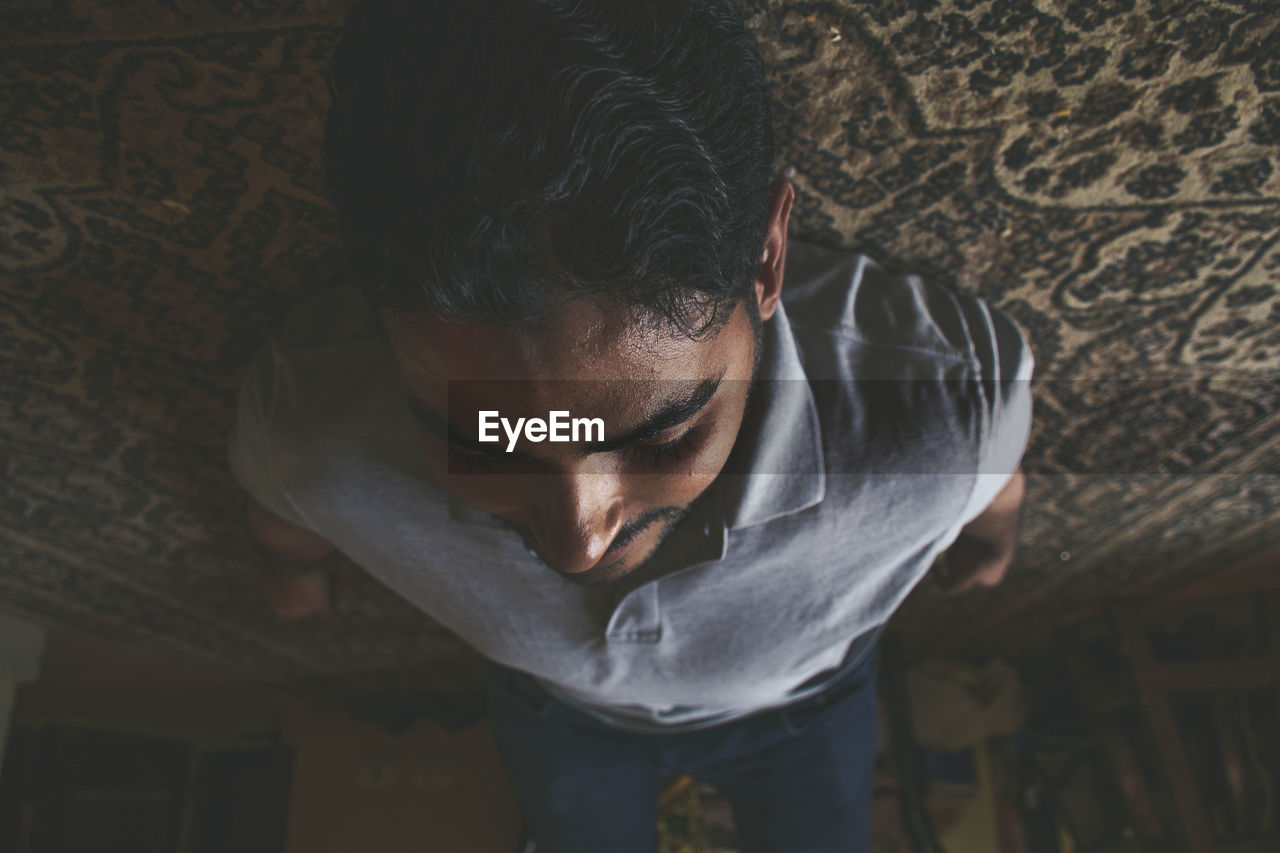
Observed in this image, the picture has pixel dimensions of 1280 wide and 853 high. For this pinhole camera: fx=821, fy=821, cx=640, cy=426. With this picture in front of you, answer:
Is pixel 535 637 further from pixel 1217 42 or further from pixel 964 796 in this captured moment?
pixel 964 796

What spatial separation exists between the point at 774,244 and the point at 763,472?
0.68 ft

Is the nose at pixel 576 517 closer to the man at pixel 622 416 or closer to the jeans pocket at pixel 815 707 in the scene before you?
the man at pixel 622 416

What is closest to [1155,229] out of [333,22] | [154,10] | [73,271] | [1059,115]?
[1059,115]

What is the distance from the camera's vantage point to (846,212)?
73cm

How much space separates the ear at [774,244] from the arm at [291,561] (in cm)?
62

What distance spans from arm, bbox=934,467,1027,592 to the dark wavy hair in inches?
24.3

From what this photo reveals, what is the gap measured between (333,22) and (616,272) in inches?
11.3

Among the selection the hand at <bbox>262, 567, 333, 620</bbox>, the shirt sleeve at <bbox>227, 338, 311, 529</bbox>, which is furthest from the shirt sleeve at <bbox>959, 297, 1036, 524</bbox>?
the hand at <bbox>262, 567, 333, 620</bbox>

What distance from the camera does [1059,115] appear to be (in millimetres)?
635

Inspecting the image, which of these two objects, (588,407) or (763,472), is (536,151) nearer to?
(588,407)

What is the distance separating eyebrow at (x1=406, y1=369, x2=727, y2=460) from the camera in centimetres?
51

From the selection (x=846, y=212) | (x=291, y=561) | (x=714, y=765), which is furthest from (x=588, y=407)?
(x=714, y=765)

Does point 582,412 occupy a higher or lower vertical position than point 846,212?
lower

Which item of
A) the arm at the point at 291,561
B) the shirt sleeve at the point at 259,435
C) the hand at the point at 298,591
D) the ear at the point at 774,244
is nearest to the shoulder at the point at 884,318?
the ear at the point at 774,244
